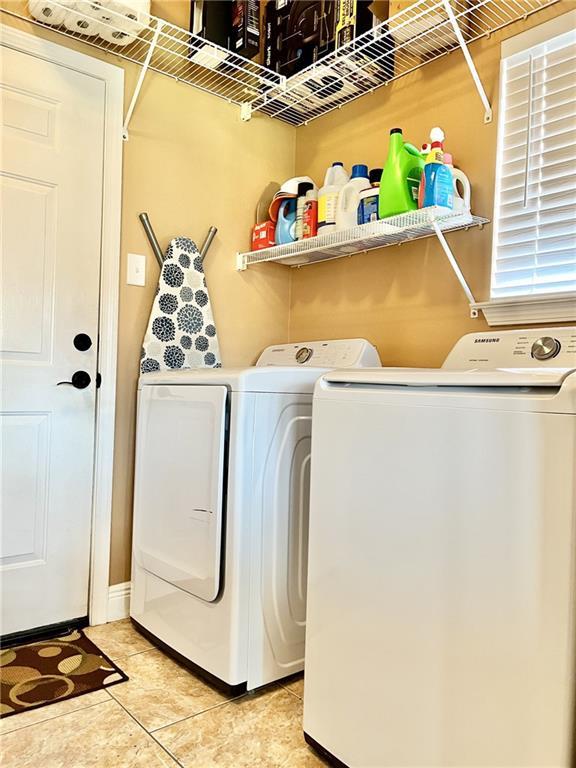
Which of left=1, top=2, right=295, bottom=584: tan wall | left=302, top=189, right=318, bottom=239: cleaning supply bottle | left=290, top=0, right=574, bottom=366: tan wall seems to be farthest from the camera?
left=302, top=189, right=318, bottom=239: cleaning supply bottle

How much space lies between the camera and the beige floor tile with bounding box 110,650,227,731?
1.50 metres

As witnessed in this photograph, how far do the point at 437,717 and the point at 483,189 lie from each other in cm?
154

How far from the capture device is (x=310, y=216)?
7.41 feet

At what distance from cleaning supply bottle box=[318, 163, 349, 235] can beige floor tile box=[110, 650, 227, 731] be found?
1576 mm

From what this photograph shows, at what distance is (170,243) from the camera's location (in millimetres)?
2215

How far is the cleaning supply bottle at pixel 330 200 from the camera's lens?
214 cm

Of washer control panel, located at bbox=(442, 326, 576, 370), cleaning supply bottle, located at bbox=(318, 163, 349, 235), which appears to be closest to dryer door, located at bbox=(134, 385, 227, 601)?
washer control panel, located at bbox=(442, 326, 576, 370)

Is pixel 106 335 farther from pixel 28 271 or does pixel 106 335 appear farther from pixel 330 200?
pixel 330 200

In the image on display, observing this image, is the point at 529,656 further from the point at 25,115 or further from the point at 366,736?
the point at 25,115

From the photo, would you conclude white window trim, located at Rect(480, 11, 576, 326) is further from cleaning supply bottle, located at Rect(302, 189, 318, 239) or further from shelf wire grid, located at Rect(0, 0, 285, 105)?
shelf wire grid, located at Rect(0, 0, 285, 105)

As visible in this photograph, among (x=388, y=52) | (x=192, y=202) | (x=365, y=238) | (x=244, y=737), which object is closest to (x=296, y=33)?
(x=388, y=52)

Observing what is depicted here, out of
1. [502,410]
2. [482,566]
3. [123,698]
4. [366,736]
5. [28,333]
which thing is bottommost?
[123,698]

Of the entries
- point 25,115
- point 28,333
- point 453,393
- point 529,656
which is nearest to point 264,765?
point 529,656

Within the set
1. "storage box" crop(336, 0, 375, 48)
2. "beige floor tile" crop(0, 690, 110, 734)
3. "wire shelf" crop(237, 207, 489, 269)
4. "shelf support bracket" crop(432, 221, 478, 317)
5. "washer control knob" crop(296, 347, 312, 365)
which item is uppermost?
"storage box" crop(336, 0, 375, 48)
